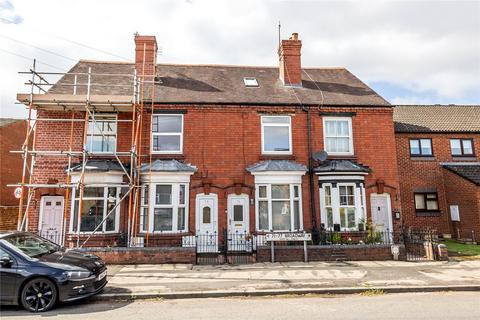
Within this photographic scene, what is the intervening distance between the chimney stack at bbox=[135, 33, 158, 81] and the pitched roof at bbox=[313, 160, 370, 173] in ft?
29.6

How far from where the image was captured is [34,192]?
13.9 metres

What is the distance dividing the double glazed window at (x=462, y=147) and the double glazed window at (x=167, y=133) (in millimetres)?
15700

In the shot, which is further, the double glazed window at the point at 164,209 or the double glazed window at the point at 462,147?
the double glazed window at the point at 462,147

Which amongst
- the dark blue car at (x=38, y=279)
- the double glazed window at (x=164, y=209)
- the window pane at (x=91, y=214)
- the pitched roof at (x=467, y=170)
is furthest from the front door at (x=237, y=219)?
the pitched roof at (x=467, y=170)

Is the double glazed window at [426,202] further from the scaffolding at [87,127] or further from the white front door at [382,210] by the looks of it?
the scaffolding at [87,127]

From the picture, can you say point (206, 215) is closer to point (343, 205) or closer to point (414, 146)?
point (343, 205)

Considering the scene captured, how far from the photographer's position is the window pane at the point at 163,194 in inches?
552

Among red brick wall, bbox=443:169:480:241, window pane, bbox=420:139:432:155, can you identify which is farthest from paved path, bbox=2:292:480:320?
window pane, bbox=420:139:432:155

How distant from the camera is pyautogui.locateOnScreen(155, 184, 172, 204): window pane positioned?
14031 mm

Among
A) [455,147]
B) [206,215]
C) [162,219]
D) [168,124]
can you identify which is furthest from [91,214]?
[455,147]

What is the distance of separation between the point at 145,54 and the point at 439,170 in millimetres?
17117

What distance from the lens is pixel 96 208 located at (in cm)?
1384

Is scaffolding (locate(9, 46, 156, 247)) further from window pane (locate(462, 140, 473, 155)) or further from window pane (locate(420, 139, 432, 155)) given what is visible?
window pane (locate(462, 140, 473, 155))

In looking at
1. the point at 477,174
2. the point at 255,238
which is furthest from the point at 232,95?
the point at 477,174
